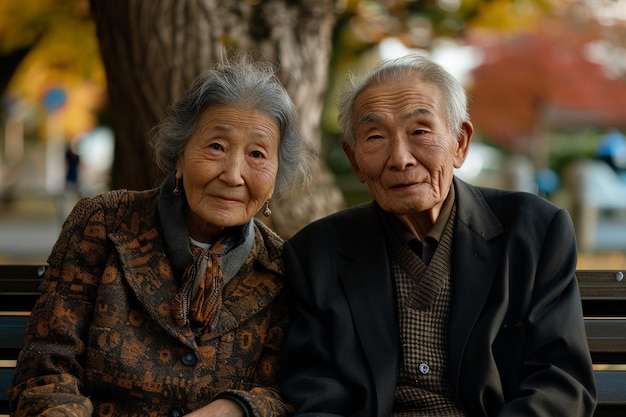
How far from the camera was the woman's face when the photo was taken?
313 cm

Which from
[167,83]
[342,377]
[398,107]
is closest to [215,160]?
[398,107]

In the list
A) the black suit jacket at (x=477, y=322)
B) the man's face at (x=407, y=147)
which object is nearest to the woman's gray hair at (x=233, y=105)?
the man's face at (x=407, y=147)

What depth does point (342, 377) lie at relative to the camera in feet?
10.1

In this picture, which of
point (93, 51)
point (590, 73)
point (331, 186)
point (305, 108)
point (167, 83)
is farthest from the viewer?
point (590, 73)

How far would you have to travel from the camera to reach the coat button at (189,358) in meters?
3.07

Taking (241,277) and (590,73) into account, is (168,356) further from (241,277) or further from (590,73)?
(590,73)

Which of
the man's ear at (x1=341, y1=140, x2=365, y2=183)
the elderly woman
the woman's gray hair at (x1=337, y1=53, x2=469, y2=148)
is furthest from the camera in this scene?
the man's ear at (x1=341, y1=140, x2=365, y2=183)

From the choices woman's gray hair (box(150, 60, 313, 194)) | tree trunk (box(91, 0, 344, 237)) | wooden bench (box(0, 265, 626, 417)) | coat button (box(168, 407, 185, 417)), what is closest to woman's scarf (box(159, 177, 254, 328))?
woman's gray hair (box(150, 60, 313, 194))

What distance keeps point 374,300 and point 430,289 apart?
19cm

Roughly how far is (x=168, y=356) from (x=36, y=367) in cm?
41

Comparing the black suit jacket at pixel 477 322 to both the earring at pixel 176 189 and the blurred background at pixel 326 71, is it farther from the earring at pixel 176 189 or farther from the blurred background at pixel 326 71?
the blurred background at pixel 326 71

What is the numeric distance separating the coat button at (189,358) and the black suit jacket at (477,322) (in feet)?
1.01

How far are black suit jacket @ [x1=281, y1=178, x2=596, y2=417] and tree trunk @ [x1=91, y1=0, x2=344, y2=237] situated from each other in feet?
5.36

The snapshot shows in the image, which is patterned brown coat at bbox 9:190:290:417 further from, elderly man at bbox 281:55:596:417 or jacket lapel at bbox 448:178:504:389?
jacket lapel at bbox 448:178:504:389
